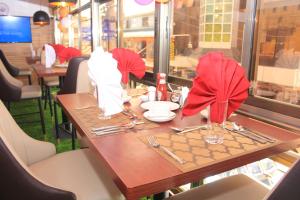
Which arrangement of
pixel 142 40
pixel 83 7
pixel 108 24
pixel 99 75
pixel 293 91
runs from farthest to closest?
pixel 83 7 → pixel 108 24 → pixel 142 40 → pixel 293 91 → pixel 99 75

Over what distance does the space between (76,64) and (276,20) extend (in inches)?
73.9

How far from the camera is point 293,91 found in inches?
57.7

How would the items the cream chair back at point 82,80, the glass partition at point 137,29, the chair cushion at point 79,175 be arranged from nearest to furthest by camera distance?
the chair cushion at point 79,175, the cream chair back at point 82,80, the glass partition at point 137,29

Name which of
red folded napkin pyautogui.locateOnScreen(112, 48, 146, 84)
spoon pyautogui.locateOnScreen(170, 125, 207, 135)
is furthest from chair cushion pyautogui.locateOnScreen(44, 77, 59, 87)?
spoon pyautogui.locateOnScreen(170, 125, 207, 135)

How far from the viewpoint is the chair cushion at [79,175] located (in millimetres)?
1134

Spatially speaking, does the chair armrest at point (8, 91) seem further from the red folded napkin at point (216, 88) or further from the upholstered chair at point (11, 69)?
the upholstered chair at point (11, 69)

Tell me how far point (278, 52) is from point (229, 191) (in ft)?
2.95

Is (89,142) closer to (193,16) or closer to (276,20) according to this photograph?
(276,20)

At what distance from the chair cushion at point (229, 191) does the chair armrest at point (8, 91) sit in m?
2.60

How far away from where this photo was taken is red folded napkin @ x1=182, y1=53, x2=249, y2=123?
3.40ft

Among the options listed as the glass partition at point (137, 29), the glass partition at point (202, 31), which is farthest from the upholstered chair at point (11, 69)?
the glass partition at point (202, 31)

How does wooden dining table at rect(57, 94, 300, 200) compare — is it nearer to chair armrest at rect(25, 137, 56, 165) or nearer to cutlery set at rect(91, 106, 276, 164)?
cutlery set at rect(91, 106, 276, 164)

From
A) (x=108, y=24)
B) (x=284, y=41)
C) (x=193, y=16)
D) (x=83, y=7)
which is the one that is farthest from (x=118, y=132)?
(x=83, y=7)

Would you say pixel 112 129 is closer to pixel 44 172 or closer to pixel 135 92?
pixel 44 172
